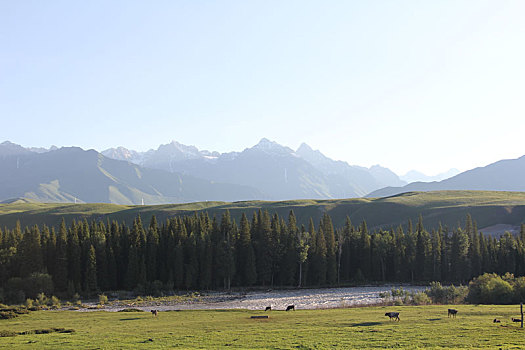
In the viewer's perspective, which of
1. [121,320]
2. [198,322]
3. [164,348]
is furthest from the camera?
[121,320]

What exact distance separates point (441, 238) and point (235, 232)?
64392 mm

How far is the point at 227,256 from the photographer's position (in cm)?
12119

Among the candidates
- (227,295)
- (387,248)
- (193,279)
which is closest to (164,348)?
(227,295)

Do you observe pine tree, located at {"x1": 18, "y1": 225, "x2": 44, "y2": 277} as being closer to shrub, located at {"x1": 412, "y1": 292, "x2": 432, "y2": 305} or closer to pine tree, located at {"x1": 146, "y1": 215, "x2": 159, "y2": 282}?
pine tree, located at {"x1": 146, "y1": 215, "x2": 159, "y2": 282}

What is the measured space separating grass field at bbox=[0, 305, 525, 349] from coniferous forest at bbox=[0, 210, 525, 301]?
176ft

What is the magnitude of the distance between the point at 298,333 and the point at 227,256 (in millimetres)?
80668

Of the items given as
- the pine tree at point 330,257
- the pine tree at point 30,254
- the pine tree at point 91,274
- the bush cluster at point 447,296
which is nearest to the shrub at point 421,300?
the bush cluster at point 447,296

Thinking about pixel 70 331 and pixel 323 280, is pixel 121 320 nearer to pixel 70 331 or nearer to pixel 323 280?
pixel 70 331

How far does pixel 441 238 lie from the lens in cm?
A: 13962

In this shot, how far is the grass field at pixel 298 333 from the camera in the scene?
3538cm

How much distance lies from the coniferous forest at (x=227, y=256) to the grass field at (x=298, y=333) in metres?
53.6

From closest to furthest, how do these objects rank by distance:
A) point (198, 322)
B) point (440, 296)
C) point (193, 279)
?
point (198, 322), point (440, 296), point (193, 279)

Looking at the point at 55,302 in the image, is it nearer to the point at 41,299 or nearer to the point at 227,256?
the point at 41,299

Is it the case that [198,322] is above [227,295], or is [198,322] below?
above
